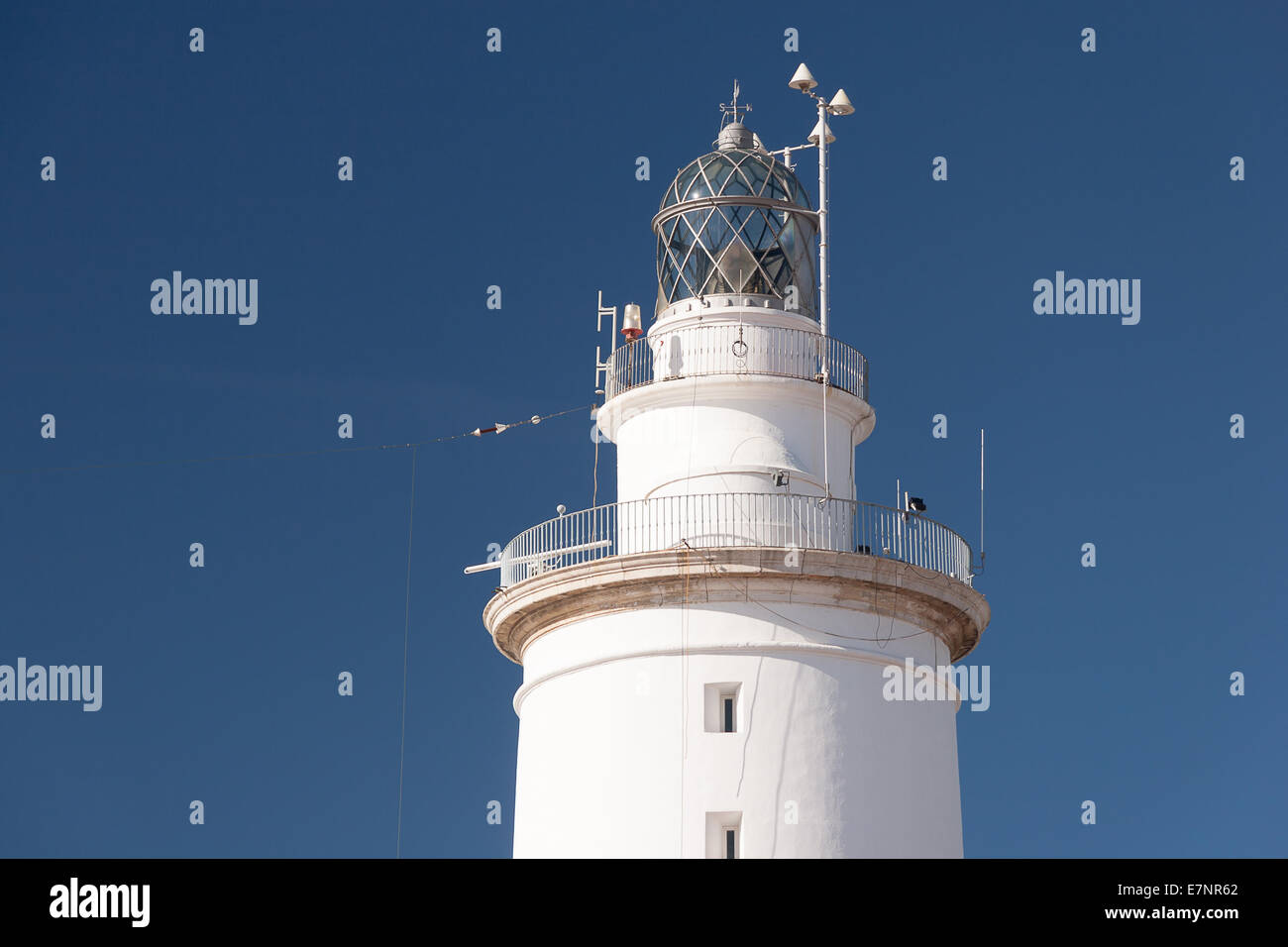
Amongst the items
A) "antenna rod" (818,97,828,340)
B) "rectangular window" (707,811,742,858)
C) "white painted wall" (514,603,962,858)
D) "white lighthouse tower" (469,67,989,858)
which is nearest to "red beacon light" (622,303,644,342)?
"white lighthouse tower" (469,67,989,858)

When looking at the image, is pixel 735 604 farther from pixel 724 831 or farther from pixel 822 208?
pixel 822 208

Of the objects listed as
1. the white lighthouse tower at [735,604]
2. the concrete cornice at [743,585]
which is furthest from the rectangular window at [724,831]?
the concrete cornice at [743,585]

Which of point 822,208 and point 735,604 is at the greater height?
point 822,208

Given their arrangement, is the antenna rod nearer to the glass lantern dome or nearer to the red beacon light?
the glass lantern dome

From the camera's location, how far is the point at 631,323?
1313 inches

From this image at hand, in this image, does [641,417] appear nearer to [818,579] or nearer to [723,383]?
[723,383]

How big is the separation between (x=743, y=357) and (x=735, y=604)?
11.1ft

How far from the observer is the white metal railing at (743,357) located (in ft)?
106

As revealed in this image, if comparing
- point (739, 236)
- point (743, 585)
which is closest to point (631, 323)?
Result: point (739, 236)

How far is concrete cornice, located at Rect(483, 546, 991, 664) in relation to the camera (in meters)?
30.7

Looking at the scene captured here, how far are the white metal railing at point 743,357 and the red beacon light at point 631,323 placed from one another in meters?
0.32

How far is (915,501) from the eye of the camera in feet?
104

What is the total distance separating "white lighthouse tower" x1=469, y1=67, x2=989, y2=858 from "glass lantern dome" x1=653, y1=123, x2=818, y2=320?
0.03 m
